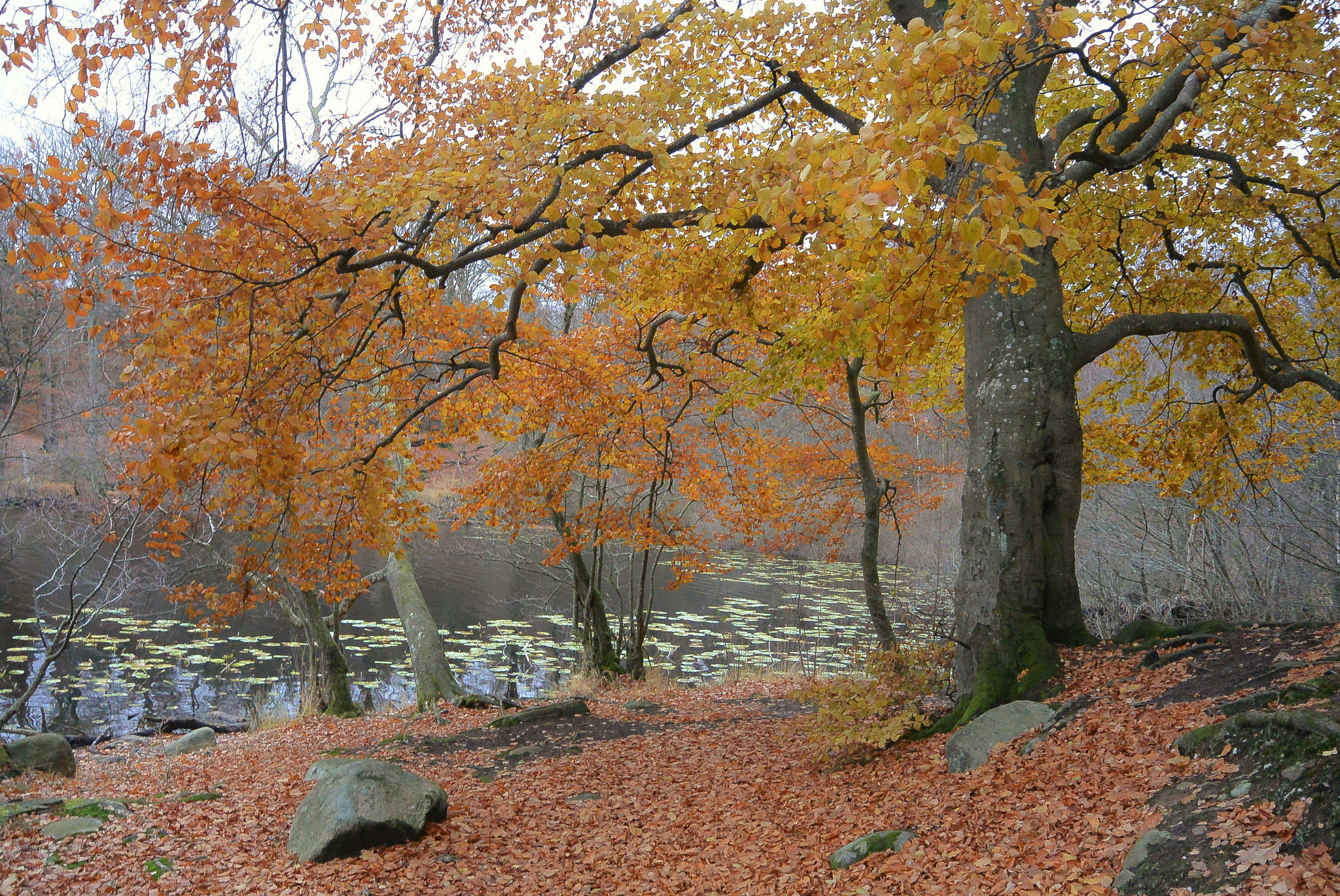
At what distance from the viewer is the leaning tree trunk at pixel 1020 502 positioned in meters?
5.52

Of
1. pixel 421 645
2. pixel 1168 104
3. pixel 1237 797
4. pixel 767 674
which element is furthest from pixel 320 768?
pixel 767 674

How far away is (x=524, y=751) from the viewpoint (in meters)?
7.88

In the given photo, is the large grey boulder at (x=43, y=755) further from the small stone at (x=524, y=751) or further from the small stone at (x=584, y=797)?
the small stone at (x=584, y=797)

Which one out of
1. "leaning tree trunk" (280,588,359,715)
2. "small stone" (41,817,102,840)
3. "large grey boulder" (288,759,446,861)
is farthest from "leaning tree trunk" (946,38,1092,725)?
"leaning tree trunk" (280,588,359,715)

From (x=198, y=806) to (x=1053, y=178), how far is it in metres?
7.39

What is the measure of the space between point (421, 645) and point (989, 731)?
8838 millimetres

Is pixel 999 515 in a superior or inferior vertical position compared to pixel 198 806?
superior

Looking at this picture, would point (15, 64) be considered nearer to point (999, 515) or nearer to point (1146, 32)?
point (999, 515)

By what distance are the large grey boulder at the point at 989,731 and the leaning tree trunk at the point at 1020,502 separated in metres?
0.36

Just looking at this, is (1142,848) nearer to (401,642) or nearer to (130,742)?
(130,742)

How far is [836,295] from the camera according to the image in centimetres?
603

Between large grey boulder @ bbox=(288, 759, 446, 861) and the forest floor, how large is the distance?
10 centimetres

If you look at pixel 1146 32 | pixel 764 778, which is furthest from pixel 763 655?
pixel 1146 32

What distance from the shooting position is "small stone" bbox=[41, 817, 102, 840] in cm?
510
